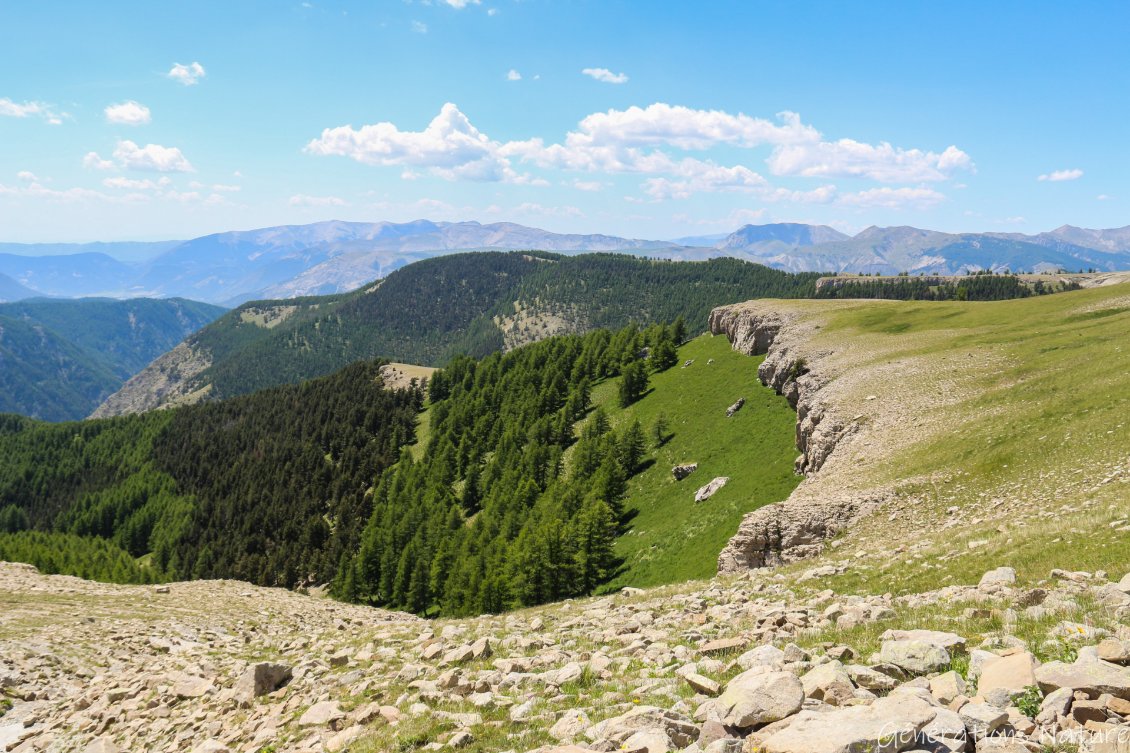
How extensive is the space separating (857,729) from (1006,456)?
2856cm

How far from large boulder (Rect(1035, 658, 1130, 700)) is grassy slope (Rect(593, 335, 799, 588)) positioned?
36.1 meters

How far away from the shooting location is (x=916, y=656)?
9938 millimetres

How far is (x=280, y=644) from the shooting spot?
23438 millimetres

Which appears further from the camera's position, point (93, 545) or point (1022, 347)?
point (93, 545)

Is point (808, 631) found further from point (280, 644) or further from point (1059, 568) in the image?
point (280, 644)

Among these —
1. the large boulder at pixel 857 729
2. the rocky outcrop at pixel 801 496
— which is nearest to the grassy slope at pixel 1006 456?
the rocky outcrop at pixel 801 496

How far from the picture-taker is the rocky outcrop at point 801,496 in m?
29.7

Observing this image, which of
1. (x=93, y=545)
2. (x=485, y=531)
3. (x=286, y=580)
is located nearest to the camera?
(x=485, y=531)

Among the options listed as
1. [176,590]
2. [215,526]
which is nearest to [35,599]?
[176,590]

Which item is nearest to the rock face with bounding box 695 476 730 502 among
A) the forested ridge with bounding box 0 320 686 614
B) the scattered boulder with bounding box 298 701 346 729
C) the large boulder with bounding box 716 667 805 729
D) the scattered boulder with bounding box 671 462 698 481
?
the scattered boulder with bounding box 671 462 698 481

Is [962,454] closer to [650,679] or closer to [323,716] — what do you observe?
[650,679]

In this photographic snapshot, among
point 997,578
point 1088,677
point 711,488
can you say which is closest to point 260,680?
point 1088,677

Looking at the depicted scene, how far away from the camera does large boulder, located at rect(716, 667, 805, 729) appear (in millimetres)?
8383

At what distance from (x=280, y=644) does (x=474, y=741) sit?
16.9 m
